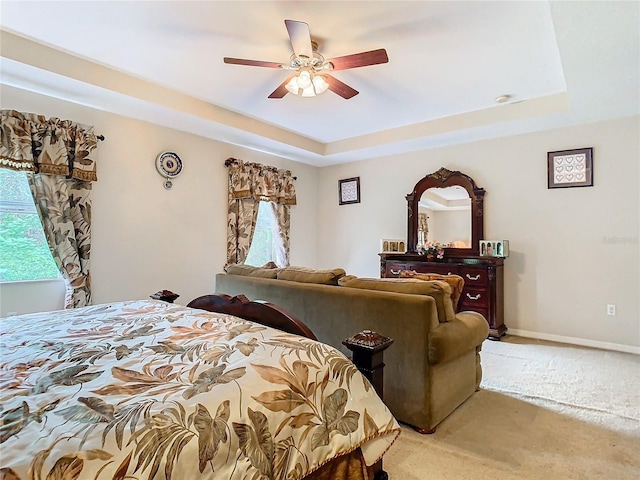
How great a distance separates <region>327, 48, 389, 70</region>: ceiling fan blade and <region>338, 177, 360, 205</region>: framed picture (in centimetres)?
336

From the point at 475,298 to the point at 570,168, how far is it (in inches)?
73.8

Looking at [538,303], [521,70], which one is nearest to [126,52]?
[521,70]

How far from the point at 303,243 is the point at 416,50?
3849 mm

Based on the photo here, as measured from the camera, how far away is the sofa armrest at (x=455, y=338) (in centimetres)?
206

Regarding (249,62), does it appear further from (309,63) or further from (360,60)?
(360,60)

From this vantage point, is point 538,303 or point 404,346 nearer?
point 404,346

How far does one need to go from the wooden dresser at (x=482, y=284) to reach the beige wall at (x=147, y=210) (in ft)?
10.1

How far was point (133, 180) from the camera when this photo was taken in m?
3.98

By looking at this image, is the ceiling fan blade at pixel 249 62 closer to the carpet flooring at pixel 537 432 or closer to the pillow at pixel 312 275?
the pillow at pixel 312 275

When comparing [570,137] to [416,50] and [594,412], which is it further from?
[594,412]

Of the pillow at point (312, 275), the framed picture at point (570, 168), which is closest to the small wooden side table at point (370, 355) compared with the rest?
the pillow at point (312, 275)

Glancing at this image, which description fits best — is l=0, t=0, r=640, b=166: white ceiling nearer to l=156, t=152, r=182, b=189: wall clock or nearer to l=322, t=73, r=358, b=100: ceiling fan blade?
l=322, t=73, r=358, b=100: ceiling fan blade

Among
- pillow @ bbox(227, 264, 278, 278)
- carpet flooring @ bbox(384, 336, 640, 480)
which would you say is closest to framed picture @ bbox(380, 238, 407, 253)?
carpet flooring @ bbox(384, 336, 640, 480)

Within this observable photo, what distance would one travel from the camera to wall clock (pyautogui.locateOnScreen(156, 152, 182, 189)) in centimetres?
420
